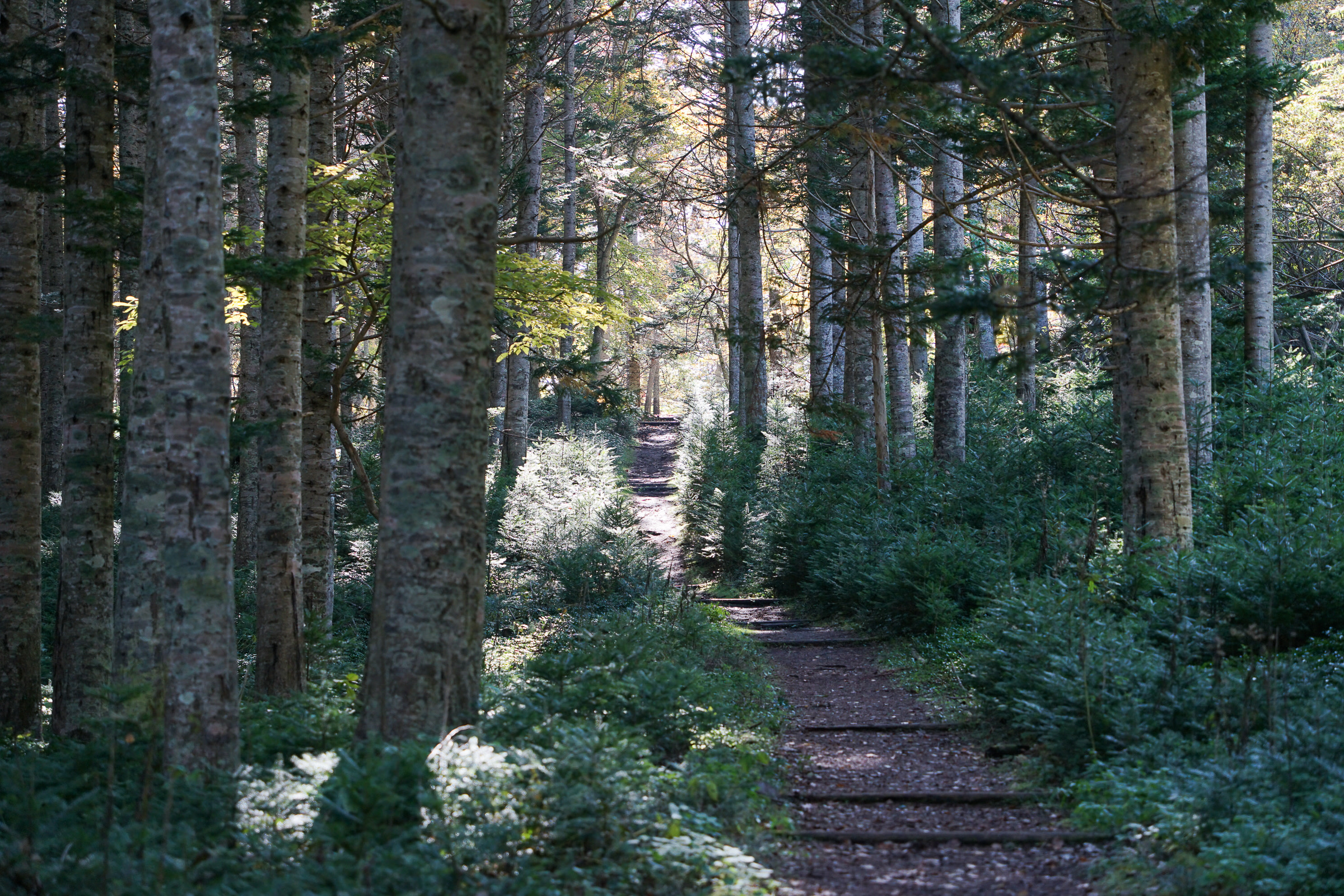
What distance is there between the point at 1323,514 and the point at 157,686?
971 cm

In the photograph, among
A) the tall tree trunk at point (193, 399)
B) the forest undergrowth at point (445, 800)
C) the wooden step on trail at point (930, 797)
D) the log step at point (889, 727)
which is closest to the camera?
the forest undergrowth at point (445, 800)

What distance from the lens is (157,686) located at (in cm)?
595

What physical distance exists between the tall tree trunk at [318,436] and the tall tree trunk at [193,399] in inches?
172

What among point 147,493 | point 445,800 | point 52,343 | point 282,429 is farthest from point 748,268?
point 445,800

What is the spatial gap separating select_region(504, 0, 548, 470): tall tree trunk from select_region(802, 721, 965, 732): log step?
10.5m

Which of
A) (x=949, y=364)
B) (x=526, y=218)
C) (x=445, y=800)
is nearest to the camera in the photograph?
(x=445, y=800)

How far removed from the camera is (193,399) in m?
5.24

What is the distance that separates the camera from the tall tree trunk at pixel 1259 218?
13461 mm

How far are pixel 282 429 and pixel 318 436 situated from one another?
1804 mm

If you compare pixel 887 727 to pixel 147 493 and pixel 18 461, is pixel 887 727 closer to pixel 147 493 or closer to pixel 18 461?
pixel 147 493

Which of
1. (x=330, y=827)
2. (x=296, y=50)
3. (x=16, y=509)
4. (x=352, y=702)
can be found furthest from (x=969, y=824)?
(x=16, y=509)

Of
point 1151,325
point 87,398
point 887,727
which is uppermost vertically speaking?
point 1151,325

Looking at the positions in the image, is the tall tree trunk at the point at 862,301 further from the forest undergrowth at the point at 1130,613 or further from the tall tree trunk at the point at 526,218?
the tall tree trunk at the point at 526,218

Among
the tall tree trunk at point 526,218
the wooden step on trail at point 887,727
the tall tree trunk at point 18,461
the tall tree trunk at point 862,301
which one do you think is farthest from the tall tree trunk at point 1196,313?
the tall tree trunk at point 18,461
